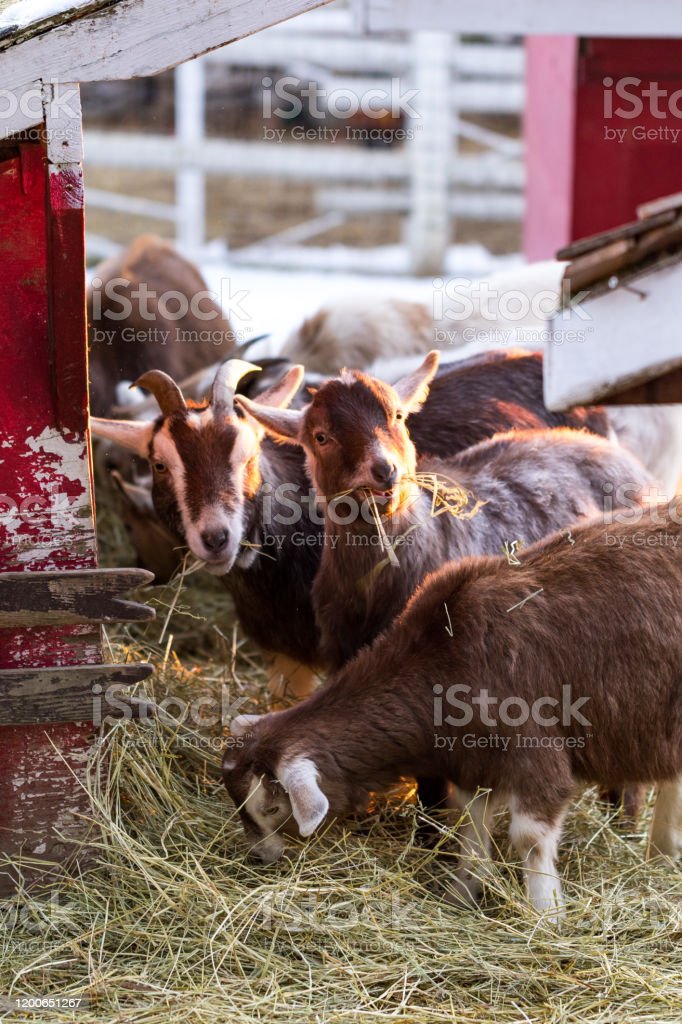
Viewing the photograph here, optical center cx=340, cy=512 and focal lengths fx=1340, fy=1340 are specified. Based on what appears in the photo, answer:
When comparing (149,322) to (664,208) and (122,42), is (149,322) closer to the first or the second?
(122,42)

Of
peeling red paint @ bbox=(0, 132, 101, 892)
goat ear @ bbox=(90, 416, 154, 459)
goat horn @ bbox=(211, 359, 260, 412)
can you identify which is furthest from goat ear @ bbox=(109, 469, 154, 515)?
peeling red paint @ bbox=(0, 132, 101, 892)

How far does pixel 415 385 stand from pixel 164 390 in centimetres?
94

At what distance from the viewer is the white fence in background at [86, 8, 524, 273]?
49.0 feet

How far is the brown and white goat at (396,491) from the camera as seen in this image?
455cm

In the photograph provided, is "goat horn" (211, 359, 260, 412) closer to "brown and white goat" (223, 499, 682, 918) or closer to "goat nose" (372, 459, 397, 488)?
"goat nose" (372, 459, 397, 488)

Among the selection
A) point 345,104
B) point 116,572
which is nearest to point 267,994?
point 116,572

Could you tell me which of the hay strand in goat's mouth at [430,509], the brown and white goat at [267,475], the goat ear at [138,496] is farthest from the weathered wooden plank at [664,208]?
the goat ear at [138,496]

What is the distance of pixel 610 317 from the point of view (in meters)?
3.15

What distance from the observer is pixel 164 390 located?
4.97 meters

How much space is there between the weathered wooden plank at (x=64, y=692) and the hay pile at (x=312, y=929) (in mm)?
214

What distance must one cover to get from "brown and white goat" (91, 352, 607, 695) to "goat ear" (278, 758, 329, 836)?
1073 mm

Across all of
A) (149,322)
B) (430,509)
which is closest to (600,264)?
(430,509)

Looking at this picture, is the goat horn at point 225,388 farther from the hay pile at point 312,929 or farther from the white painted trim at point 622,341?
the white painted trim at point 622,341

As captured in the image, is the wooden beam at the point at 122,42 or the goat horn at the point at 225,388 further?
the goat horn at the point at 225,388
